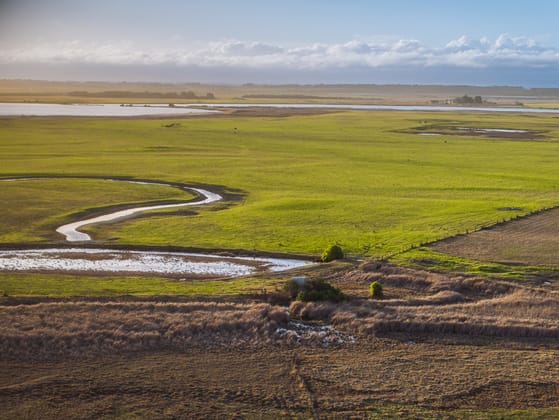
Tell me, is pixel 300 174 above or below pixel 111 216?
above

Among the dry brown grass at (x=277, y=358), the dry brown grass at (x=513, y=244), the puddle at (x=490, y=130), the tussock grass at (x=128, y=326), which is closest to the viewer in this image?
the dry brown grass at (x=277, y=358)

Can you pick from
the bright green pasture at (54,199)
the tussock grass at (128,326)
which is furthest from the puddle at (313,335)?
the bright green pasture at (54,199)

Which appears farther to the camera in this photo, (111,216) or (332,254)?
(111,216)

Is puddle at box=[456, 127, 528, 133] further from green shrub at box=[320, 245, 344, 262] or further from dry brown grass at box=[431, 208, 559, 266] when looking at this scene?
green shrub at box=[320, 245, 344, 262]

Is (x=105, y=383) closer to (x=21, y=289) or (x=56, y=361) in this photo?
(x=56, y=361)

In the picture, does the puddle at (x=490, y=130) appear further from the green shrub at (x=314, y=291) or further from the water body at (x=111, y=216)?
the green shrub at (x=314, y=291)

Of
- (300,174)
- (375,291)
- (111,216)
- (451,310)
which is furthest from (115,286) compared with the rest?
(300,174)

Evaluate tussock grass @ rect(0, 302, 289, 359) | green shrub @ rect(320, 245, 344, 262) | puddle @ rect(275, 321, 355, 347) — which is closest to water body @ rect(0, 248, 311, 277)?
green shrub @ rect(320, 245, 344, 262)

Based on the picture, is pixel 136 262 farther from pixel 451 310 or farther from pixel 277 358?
pixel 451 310
